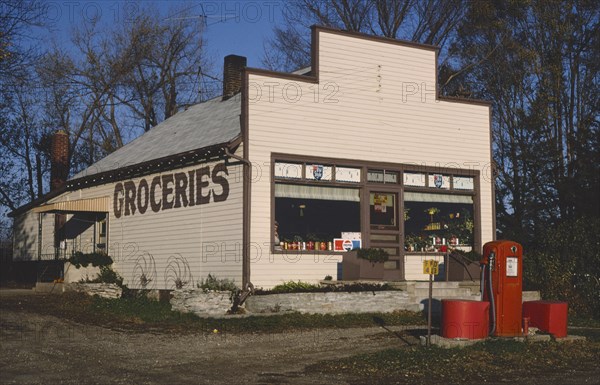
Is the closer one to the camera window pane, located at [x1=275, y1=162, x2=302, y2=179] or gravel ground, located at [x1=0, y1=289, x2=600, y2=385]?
gravel ground, located at [x1=0, y1=289, x2=600, y2=385]

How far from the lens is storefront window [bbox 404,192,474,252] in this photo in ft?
73.9

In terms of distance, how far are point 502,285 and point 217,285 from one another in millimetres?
7884

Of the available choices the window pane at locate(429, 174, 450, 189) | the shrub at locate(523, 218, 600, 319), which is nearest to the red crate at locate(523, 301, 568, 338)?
the shrub at locate(523, 218, 600, 319)

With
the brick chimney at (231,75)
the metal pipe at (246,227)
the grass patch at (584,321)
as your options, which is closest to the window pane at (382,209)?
the metal pipe at (246,227)

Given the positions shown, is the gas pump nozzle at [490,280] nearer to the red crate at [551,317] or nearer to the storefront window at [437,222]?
the red crate at [551,317]

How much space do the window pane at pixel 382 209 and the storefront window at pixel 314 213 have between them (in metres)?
0.52

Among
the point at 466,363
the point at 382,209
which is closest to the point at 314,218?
the point at 382,209

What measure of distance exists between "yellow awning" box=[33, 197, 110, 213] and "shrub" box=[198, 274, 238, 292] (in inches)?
256

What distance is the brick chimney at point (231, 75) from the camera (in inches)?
1054

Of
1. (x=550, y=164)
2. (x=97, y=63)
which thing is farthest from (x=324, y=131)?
(x=97, y=63)

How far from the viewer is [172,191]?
73.5ft

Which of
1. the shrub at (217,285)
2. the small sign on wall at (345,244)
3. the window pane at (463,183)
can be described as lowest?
the shrub at (217,285)

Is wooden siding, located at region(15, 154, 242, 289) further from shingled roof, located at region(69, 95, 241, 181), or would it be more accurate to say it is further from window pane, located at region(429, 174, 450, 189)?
window pane, located at region(429, 174, 450, 189)

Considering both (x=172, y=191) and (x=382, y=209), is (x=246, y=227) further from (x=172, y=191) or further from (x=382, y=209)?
(x=382, y=209)
